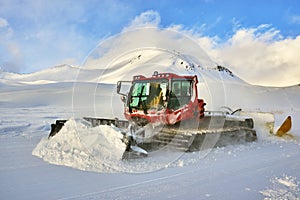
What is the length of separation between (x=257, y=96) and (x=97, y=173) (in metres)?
39.4

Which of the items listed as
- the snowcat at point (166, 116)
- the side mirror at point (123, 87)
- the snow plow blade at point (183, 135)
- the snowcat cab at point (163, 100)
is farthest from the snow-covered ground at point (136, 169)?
the snowcat cab at point (163, 100)

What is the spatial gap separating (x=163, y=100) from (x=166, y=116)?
0.38 m

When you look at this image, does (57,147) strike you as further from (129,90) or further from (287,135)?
(287,135)

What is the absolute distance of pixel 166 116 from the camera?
→ 6117mm

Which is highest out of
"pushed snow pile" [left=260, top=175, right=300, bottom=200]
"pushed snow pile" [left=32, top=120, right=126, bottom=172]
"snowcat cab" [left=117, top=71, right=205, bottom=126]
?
"snowcat cab" [left=117, top=71, right=205, bottom=126]

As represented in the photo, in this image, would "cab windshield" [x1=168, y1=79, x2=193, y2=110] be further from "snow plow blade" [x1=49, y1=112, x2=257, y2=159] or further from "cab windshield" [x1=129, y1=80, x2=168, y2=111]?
"snow plow blade" [x1=49, y1=112, x2=257, y2=159]

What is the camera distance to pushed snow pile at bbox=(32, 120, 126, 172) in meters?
4.64

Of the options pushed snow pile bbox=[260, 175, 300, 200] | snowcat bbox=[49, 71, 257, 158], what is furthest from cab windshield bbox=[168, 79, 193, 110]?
pushed snow pile bbox=[260, 175, 300, 200]

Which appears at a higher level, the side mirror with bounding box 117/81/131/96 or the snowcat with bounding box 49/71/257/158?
the side mirror with bounding box 117/81/131/96

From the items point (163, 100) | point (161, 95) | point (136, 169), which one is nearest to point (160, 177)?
point (136, 169)

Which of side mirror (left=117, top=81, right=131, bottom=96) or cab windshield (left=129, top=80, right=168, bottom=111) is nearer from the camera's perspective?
cab windshield (left=129, top=80, right=168, bottom=111)

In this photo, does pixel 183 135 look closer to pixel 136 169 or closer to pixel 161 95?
pixel 161 95

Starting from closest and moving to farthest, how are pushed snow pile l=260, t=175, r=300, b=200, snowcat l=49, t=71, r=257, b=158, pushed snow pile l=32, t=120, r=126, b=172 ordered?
pushed snow pile l=260, t=175, r=300, b=200 < pushed snow pile l=32, t=120, r=126, b=172 < snowcat l=49, t=71, r=257, b=158

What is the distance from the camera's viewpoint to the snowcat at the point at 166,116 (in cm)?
598
